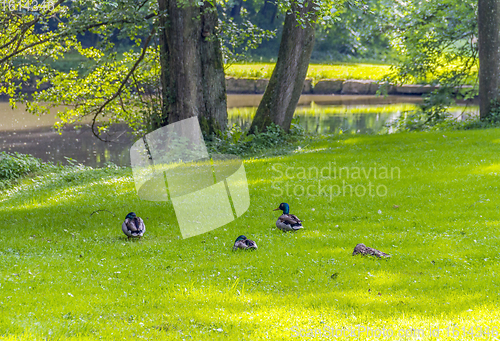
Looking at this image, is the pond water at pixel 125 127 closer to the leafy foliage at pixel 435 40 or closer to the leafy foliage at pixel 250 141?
the leafy foliage at pixel 250 141

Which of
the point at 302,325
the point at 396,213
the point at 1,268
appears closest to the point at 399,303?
the point at 302,325

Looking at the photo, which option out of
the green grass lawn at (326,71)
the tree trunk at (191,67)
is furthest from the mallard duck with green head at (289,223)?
the green grass lawn at (326,71)

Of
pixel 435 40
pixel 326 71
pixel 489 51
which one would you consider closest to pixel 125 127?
pixel 435 40

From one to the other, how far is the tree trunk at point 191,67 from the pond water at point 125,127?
3390mm

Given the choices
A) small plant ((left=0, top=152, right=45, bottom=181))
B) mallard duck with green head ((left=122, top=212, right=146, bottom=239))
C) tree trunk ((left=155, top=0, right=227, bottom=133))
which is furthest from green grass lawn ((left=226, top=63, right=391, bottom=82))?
mallard duck with green head ((left=122, top=212, right=146, bottom=239))

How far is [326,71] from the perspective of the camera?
57312mm

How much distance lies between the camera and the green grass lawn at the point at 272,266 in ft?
17.9

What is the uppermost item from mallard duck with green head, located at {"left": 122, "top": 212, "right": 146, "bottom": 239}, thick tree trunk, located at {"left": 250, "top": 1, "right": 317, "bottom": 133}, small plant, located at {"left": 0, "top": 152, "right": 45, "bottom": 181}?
thick tree trunk, located at {"left": 250, "top": 1, "right": 317, "bottom": 133}

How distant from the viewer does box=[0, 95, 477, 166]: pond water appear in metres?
25.2

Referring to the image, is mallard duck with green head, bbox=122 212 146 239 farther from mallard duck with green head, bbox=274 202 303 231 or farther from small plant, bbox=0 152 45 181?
small plant, bbox=0 152 45 181

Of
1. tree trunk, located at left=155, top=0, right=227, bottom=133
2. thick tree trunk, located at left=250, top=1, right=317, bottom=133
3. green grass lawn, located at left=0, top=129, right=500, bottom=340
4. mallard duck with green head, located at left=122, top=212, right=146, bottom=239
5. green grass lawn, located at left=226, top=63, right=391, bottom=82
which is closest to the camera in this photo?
green grass lawn, located at left=0, top=129, right=500, bottom=340

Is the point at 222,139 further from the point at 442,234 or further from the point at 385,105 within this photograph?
the point at 385,105

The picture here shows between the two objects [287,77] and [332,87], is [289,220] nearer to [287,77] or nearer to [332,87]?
[287,77]

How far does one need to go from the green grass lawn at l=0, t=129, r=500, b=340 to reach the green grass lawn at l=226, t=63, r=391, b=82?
Result: 4346 cm
